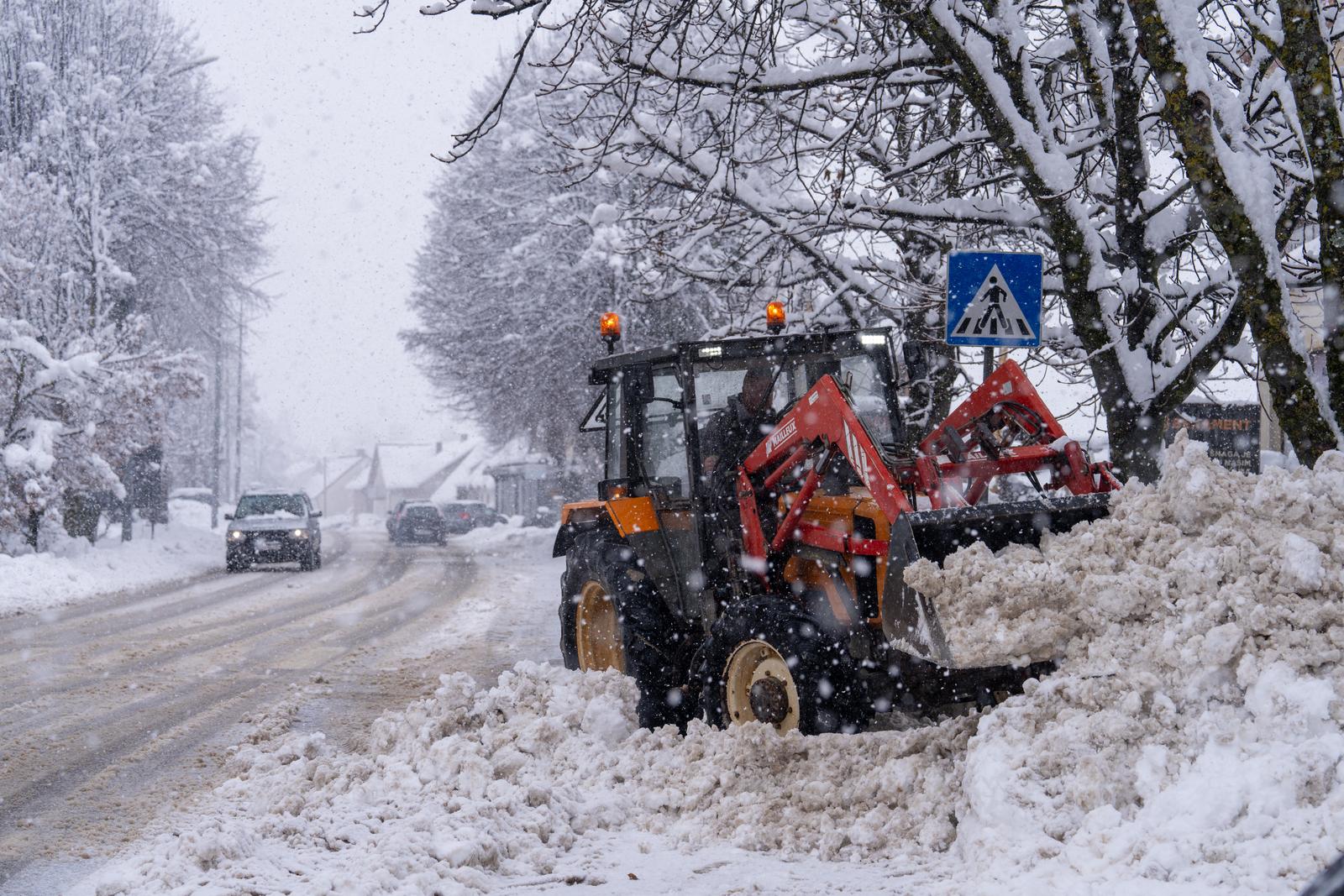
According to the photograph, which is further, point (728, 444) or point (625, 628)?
point (625, 628)

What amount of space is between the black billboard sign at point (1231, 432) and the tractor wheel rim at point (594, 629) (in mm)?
8768

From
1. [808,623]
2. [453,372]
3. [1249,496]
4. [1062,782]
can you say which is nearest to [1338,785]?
[1062,782]

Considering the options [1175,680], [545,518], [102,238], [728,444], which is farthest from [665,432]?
[545,518]

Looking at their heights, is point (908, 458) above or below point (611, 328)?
below

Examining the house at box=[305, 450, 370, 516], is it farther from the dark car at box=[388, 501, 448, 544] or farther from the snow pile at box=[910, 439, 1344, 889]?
the snow pile at box=[910, 439, 1344, 889]

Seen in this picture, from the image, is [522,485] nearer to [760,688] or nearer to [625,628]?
[625,628]

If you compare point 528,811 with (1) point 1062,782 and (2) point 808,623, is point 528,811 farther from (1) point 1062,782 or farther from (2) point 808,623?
(1) point 1062,782

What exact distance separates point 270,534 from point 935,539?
1997cm

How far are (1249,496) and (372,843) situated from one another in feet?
11.6

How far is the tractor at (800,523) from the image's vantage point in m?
5.07

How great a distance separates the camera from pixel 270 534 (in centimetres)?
2272

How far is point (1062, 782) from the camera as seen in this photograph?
151 inches

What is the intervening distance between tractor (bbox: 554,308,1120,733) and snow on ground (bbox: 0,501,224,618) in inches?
408

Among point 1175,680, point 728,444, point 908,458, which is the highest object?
point 728,444
